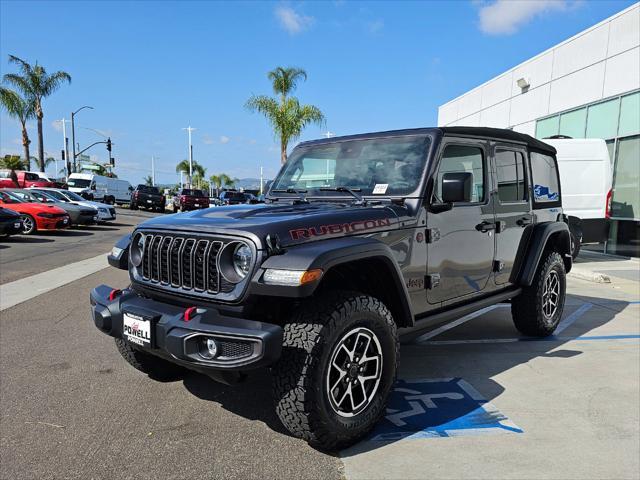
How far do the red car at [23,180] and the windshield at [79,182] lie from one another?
121cm

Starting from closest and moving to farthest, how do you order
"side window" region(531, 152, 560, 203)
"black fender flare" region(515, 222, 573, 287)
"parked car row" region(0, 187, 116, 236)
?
"black fender flare" region(515, 222, 573, 287) → "side window" region(531, 152, 560, 203) → "parked car row" region(0, 187, 116, 236)

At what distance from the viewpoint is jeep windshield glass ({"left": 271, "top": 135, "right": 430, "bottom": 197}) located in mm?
3516

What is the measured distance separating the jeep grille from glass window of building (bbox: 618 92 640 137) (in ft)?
39.3

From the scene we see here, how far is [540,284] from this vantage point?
471cm

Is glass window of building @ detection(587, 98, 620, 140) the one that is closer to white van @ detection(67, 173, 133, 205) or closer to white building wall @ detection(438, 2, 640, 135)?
white building wall @ detection(438, 2, 640, 135)

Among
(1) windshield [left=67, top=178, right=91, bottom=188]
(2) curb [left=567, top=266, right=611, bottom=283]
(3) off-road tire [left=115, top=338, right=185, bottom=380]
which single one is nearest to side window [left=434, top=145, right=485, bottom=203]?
(3) off-road tire [left=115, top=338, right=185, bottom=380]

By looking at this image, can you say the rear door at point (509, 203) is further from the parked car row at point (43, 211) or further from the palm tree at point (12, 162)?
the palm tree at point (12, 162)

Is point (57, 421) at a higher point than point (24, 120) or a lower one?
lower

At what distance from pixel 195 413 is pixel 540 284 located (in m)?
3.45

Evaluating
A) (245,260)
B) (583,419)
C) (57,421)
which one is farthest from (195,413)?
(583,419)

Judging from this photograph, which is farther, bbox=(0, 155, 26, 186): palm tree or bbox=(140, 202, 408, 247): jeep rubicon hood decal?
Answer: bbox=(0, 155, 26, 186): palm tree

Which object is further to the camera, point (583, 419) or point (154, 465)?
point (583, 419)

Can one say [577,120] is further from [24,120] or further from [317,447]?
[24,120]

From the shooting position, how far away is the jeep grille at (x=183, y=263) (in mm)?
2711
